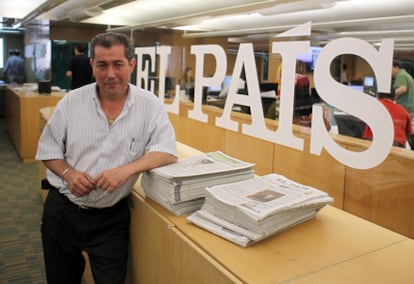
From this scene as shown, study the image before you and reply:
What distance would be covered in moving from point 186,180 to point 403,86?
1184mm

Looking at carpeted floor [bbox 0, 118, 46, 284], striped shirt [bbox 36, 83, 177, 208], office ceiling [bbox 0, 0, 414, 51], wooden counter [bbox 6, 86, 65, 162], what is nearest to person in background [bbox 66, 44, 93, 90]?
wooden counter [bbox 6, 86, 65, 162]

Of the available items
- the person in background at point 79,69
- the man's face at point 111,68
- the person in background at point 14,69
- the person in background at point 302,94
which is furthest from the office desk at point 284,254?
the person in background at point 14,69

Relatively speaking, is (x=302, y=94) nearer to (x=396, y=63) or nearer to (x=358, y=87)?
(x=358, y=87)

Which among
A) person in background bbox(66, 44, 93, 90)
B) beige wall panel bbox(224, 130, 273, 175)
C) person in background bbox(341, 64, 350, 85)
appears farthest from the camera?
person in background bbox(66, 44, 93, 90)

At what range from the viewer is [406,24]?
77.8 inches

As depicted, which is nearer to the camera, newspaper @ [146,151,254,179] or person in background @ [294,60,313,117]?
newspaper @ [146,151,254,179]

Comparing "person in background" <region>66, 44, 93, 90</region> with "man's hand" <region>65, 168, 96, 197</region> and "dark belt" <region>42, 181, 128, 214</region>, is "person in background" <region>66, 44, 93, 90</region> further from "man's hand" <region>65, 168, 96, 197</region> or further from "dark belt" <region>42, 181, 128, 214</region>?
"man's hand" <region>65, 168, 96, 197</region>

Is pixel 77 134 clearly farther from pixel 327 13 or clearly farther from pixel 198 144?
pixel 198 144

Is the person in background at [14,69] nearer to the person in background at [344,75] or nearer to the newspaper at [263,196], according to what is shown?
the person in background at [344,75]

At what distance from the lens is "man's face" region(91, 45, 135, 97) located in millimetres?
1650

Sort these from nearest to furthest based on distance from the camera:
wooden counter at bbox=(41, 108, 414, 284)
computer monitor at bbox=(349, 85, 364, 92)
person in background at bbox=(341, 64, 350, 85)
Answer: wooden counter at bbox=(41, 108, 414, 284), computer monitor at bbox=(349, 85, 364, 92), person in background at bbox=(341, 64, 350, 85)

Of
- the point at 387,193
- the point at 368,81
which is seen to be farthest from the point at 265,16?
the point at 387,193

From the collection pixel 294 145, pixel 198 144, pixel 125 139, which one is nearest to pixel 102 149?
pixel 125 139

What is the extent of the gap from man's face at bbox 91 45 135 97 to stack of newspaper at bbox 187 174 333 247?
0.58m
